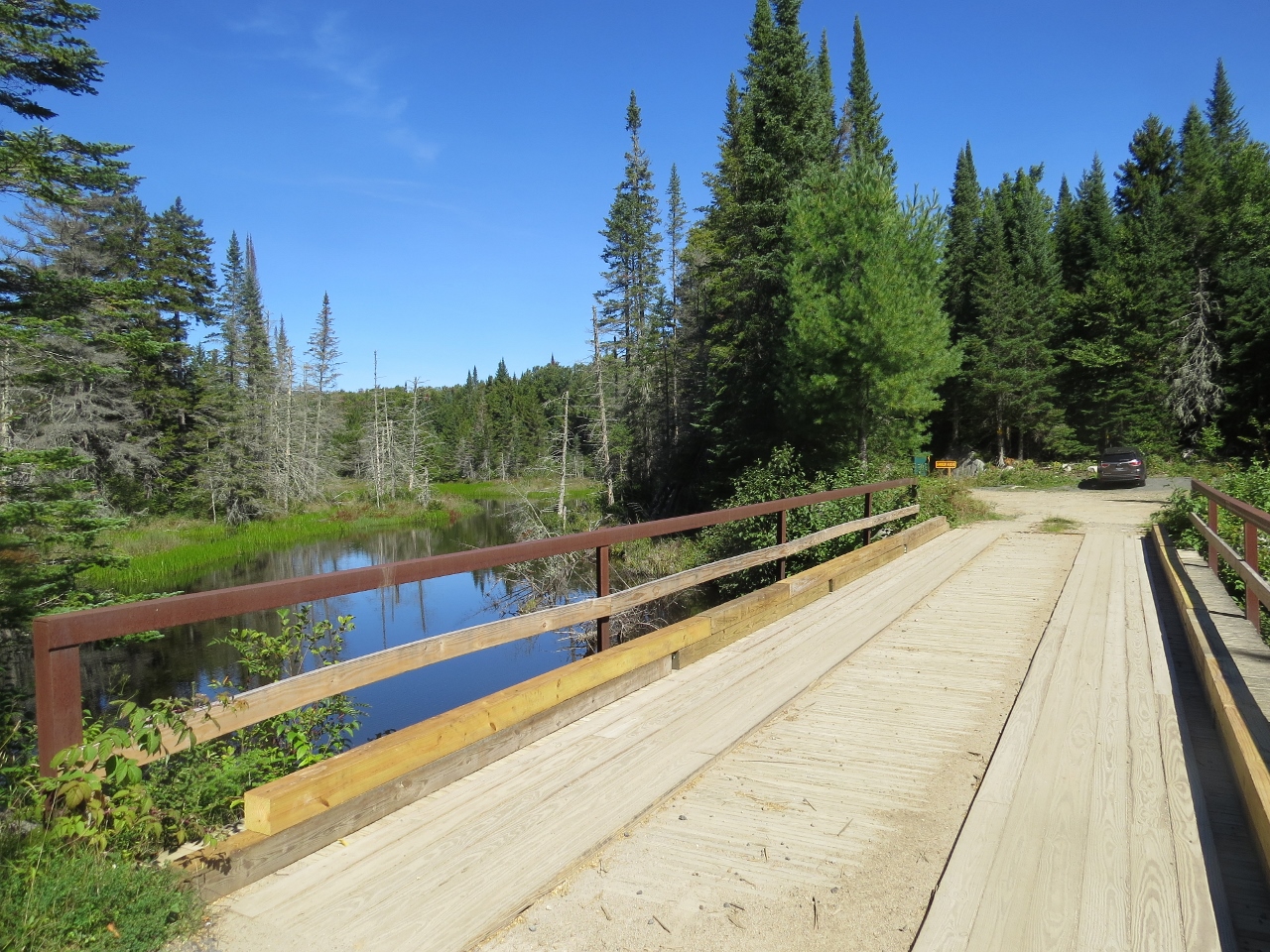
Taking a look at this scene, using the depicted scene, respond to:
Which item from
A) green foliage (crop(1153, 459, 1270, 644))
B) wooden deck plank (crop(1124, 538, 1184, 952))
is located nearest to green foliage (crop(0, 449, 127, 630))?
wooden deck plank (crop(1124, 538, 1184, 952))

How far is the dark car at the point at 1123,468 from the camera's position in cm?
2805

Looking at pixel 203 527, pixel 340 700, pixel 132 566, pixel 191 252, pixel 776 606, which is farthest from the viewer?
pixel 191 252

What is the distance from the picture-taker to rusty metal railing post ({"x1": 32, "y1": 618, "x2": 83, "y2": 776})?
227 cm

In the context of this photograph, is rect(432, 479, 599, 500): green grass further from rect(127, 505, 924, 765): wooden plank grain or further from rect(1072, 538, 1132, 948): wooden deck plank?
rect(1072, 538, 1132, 948): wooden deck plank

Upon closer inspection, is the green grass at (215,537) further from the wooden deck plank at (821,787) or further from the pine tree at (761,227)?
the pine tree at (761,227)

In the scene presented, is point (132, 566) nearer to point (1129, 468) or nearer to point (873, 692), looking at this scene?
point (873, 692)

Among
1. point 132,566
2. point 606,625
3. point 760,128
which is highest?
point 760,128

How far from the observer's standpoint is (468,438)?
89.2 meters

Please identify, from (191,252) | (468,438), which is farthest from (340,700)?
(468,438)

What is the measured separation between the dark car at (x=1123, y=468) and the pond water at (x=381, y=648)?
21.8 meters

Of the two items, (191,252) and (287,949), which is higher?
(191,252)

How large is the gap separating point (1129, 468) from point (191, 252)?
156 ft

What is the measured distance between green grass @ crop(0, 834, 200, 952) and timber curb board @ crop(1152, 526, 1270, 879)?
3.36 m

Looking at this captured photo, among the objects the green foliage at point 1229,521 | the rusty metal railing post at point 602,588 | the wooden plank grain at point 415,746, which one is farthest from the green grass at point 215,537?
the green foliage at point 1229,521
